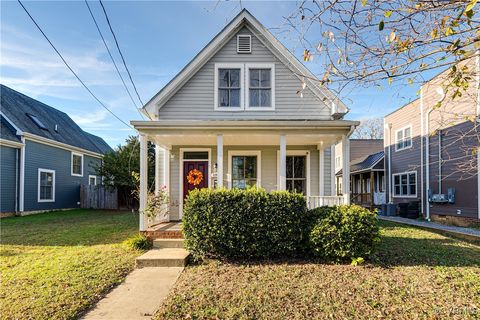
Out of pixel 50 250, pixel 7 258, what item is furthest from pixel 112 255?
pixel 7 258

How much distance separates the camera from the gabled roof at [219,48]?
8836 mm

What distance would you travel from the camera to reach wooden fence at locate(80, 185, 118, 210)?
58.5ft

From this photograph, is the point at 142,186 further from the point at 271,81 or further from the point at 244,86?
the point at 271,81

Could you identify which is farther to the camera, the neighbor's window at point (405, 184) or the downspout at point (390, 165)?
the downspout at point (390, 165)

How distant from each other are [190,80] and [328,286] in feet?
23.5

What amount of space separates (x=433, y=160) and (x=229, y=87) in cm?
1059

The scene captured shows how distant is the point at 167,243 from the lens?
265 inches

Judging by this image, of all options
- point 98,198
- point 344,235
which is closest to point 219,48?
point 344,235

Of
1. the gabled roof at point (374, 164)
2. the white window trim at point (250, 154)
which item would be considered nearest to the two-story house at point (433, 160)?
the gabled roof at point (374, 164)

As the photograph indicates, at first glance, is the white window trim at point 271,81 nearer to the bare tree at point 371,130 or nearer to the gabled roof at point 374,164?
the gabled roof at point 374,164

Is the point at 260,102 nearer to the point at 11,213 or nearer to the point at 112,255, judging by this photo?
the point at 112,255

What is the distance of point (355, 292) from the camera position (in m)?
4.17

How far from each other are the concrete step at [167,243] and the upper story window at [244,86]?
14.3 feet

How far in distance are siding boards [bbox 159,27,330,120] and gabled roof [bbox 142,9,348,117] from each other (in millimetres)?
133
